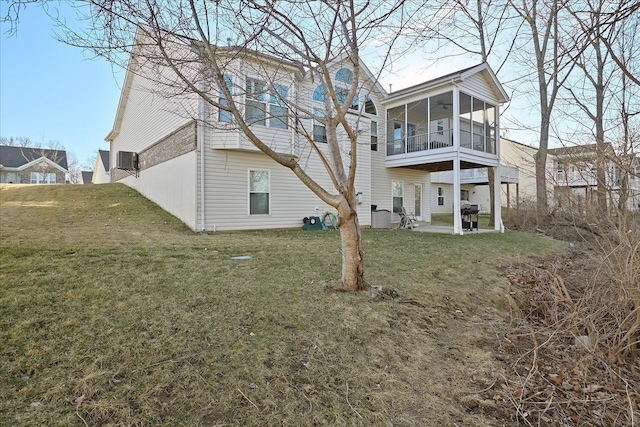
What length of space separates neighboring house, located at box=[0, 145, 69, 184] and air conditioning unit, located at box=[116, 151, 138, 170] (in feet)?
89.5

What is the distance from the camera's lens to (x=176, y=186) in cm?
1110

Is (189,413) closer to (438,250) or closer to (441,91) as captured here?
(438,250)

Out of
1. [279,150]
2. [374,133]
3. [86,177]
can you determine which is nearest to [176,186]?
[279,150]

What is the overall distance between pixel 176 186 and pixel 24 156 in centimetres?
3448

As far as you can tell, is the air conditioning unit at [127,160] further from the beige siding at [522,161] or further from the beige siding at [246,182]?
the beige siding at [522,161]

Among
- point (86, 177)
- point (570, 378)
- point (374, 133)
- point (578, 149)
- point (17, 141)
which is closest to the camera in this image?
point (570, 378)

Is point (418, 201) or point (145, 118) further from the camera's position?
point (418, 201)

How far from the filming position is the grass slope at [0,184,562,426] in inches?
92.7

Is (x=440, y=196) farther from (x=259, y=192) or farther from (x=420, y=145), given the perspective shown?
(x=259, y=192)

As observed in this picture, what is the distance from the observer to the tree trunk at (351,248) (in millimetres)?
4609

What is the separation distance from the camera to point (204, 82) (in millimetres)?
5398

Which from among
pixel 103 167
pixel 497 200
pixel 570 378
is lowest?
pixel 570 378

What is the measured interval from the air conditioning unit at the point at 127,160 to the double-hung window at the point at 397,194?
11553 mm

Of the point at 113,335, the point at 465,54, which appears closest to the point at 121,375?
the point at 113,335
